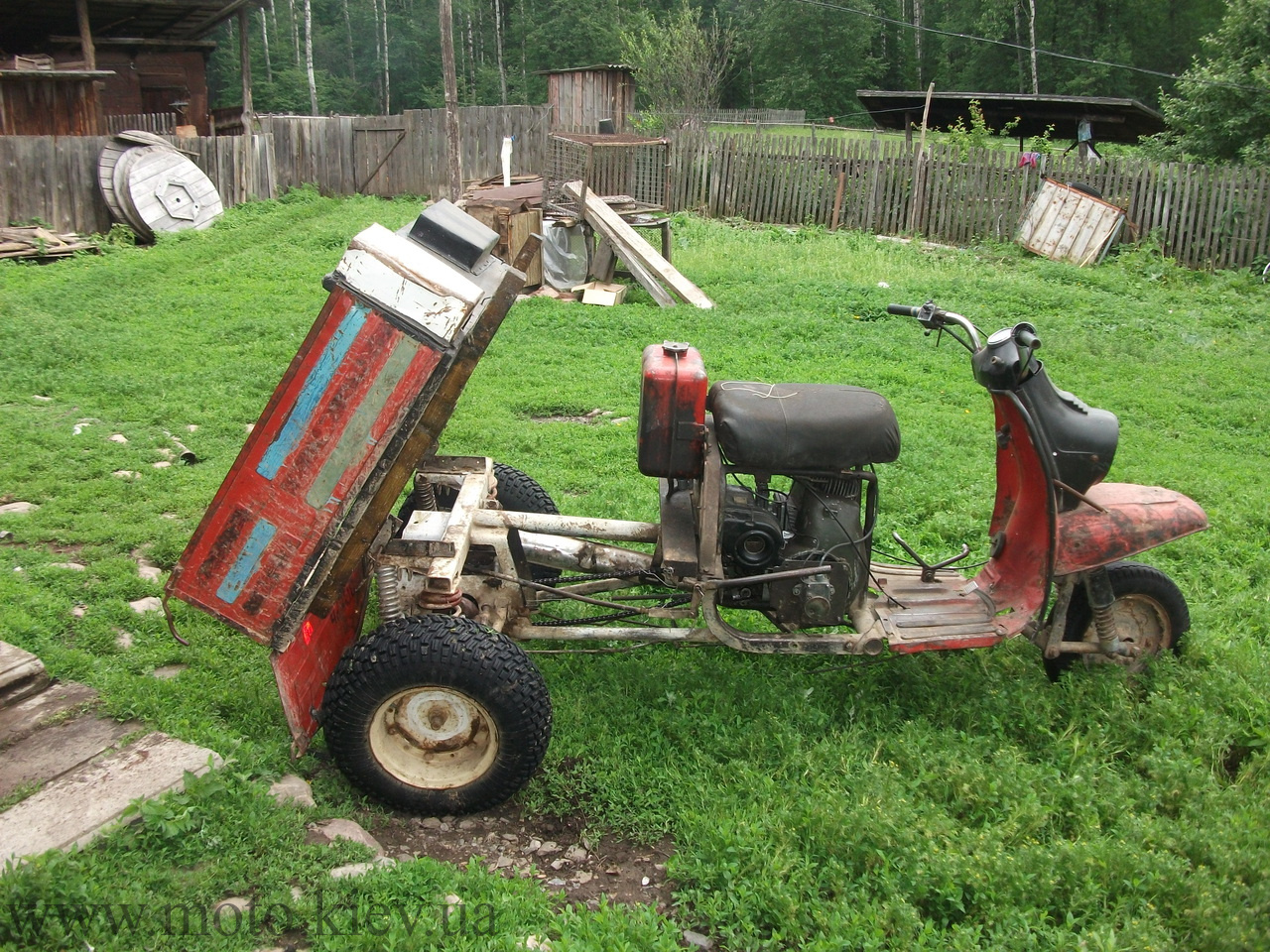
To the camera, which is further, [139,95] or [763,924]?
[139,95]

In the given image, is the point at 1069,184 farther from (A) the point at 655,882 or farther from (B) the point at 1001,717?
(A) the point at 655,882

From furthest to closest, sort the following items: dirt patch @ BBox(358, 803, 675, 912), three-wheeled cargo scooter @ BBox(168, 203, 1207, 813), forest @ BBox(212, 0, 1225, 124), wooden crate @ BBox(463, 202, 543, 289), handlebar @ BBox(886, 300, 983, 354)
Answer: forest @ BBox(212, 0, 1225, 124), wooden crate @ BBox(463, 202, 543, 289), handlebar @ BBox(886, 300, 983, 354), three-wheeled cargo scooter @ BBox(168, 203, 1207, 813), dirt patch @ BBox(358, 803, 675, 912)

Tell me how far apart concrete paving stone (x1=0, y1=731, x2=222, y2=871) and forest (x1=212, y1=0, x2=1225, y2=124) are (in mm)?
46209

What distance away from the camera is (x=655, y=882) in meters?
3.41

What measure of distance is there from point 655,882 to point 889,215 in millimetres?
15572

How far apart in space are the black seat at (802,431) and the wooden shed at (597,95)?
90.9ft

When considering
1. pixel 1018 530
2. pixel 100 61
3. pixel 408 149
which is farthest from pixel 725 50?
pixel 1018 530

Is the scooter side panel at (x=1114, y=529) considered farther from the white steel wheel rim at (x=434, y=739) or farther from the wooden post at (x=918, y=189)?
the wooden post at (x=918, y=189)

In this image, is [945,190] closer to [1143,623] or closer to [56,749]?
[1143,623]

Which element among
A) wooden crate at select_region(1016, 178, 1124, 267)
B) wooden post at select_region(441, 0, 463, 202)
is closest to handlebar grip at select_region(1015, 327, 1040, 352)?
wooden crate at select_region(1016, 178, 1124, 267)

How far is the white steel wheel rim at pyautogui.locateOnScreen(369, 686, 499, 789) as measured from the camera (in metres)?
3.74

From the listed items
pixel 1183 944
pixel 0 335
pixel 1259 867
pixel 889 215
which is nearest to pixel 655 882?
pixel 1183 944

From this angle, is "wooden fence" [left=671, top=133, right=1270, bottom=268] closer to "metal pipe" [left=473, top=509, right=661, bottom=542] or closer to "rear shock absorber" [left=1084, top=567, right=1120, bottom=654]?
"rear shock absorber" [left=1084, top=567, right=1120, bottom=654]

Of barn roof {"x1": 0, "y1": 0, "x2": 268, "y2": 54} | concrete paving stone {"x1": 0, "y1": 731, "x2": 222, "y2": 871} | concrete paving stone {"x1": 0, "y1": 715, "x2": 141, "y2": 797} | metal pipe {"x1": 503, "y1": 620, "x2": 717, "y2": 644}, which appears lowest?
concrete paving stone {"x1": 0, "y1": 715, "x2": 141, "y2": 797}
